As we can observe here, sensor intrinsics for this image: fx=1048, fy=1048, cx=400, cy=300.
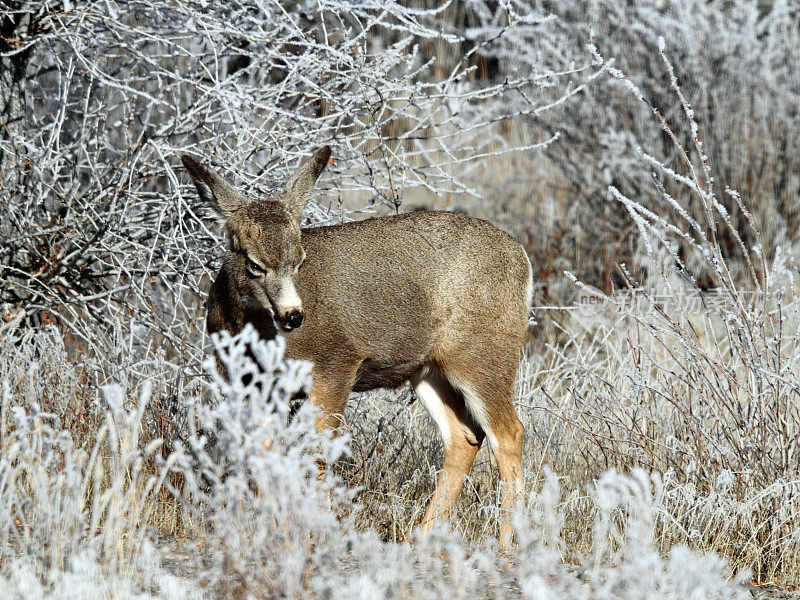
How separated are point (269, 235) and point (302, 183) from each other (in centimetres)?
43


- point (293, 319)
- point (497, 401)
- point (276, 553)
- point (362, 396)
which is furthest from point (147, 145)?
point (276, 553)

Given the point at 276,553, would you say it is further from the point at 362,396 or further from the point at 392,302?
the point at 362,396

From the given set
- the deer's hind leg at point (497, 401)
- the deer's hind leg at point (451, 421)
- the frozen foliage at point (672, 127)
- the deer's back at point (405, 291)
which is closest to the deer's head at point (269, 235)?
the deer's back at point (405, 291)

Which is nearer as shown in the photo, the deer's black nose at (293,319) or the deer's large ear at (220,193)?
the deer's black nose at (293,319)

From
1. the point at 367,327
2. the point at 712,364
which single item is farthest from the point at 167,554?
the point at 712,364

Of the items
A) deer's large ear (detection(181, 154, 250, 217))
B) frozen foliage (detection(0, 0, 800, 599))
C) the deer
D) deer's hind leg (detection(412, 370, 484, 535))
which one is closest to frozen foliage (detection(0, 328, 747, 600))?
frozen foliage (detection(0, 0, 800, 599))

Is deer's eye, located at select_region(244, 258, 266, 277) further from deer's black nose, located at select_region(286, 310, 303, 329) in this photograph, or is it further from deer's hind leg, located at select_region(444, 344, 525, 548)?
deer's hind leg, located at select_region(444, 344, 525, 548)

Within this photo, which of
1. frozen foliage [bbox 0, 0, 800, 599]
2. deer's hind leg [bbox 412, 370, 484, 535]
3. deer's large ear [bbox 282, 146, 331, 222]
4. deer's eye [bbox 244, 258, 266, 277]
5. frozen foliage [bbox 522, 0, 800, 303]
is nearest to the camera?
frozen foliage [bbox 0, 0, 800, 599]

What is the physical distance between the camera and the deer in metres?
4.48

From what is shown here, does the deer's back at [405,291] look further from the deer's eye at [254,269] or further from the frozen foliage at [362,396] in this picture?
→ the frozen foliage at [362,396]

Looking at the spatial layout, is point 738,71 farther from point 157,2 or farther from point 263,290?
point 263,290

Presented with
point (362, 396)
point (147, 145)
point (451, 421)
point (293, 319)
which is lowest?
point (362, 396)

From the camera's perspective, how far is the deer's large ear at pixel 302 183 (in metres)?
4.64

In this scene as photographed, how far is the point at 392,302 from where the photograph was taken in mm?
4746
